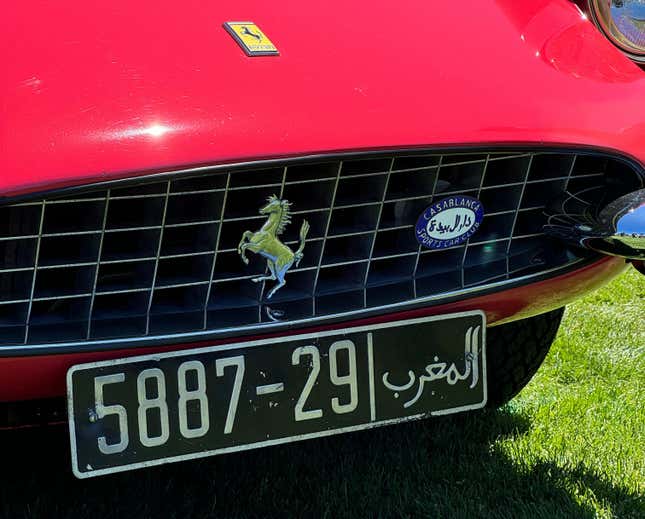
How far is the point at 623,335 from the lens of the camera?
3299mm

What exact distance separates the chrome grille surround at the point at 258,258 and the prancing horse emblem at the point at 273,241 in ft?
0.07

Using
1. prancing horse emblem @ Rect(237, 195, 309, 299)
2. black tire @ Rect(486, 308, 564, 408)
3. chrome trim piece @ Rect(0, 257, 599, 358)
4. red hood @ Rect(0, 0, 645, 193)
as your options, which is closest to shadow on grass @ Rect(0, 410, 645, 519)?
black tire @ Rect(486, 308, 564, 408)

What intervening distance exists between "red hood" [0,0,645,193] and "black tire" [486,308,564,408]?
67 centimetres

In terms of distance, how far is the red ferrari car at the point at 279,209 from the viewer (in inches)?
67.6

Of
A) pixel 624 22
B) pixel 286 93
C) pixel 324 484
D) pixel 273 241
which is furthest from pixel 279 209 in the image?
pixel 624 22

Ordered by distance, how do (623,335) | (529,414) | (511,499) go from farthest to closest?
1. (623,335)
2. (529,414)
3. (511,499)

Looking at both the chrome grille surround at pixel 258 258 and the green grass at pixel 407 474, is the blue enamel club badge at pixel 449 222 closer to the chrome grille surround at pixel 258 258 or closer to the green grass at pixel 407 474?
the chrome grille surround at pixel 258 258

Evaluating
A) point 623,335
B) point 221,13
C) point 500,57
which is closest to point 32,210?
point 221,13

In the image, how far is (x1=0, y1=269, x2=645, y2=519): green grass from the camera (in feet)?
7.55

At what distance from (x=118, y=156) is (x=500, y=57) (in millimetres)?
813

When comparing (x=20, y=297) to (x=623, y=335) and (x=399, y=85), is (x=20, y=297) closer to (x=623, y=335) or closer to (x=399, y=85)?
(x=399, y=85)

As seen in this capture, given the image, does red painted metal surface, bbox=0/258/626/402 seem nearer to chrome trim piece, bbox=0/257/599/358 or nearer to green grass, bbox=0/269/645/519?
chrome trim piece, bbox=0/257/599/358

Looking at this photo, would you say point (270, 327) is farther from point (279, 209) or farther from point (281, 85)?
point (281, 85)

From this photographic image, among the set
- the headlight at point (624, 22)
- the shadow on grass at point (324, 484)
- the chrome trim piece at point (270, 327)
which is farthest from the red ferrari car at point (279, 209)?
the shadow on grass at point (324, 484)
